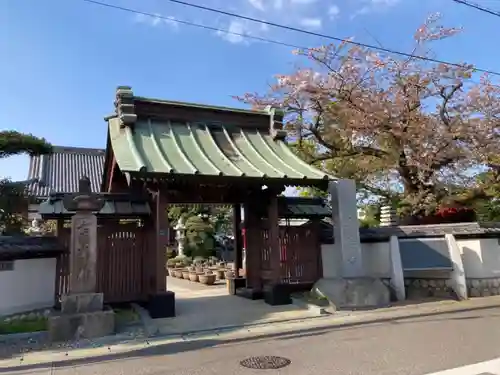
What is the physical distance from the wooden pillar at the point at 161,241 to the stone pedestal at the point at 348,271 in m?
4.39

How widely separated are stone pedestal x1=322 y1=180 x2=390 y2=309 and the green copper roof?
1.13 metres

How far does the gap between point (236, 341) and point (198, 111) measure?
695 centimetres

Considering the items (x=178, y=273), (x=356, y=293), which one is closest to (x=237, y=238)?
(x=356, y=293)

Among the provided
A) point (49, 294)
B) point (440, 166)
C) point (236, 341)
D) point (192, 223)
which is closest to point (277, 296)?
point (236, 341)

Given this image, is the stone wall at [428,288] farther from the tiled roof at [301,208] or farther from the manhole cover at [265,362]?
the manhole cover at [265,362]

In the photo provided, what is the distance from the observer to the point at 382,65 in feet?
56.6

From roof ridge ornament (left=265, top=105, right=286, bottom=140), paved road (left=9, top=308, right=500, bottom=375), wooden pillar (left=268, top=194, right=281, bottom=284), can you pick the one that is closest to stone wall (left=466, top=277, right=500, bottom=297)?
paved road (left=9, top=308, right=500, bottom=375)

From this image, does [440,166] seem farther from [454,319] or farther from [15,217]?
[15,217]

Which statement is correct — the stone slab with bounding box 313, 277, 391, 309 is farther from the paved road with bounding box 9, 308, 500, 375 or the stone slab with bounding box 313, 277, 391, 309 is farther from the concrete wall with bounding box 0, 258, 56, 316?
the concrete wall with bounding box 0, 258, 56, 316

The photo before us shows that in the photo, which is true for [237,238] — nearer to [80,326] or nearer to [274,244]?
[274,244]

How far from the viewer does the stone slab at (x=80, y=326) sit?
25.8 ft

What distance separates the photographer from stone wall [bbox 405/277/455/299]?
1231cm

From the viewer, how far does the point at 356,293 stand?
1066 cm

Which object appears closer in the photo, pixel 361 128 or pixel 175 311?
pixel 175 311
